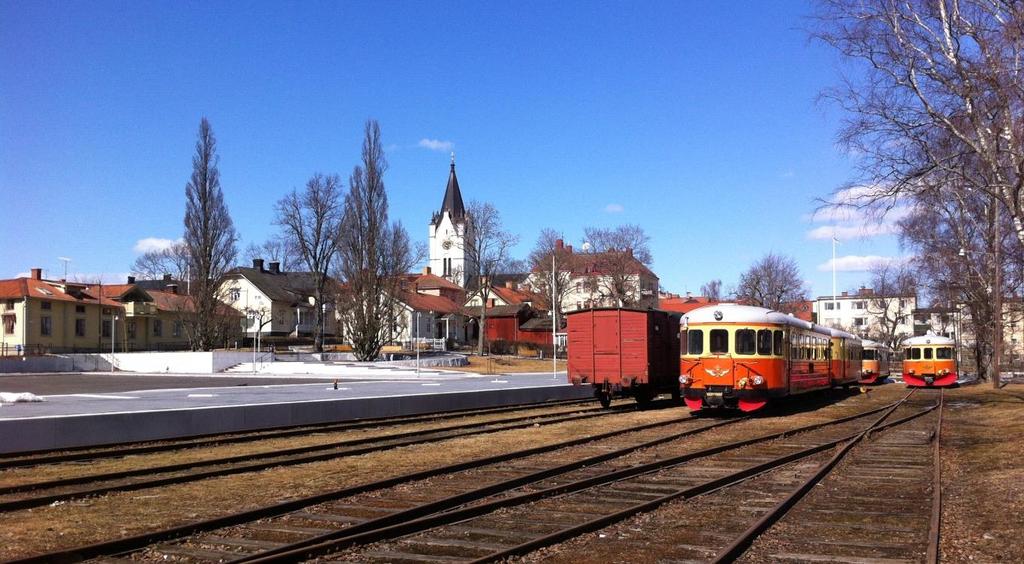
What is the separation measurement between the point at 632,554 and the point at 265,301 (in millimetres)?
81479

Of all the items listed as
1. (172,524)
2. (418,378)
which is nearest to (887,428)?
(172,524)

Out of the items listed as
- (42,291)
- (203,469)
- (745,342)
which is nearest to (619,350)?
(745,342)

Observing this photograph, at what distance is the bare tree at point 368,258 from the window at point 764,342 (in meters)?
36.5

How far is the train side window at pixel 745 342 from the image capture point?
21766 mm

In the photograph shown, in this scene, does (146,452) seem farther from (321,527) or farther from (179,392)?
(179,392)

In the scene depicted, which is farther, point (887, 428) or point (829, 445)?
point (887, 428)

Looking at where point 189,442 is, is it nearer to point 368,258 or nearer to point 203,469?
point 203,469

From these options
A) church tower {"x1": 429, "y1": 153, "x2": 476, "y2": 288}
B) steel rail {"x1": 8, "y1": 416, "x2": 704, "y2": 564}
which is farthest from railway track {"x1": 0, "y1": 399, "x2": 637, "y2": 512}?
church tower {"x1": 429, "y1": 153, "x2": 476, "y2": 288}

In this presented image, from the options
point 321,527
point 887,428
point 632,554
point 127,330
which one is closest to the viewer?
point 632,554

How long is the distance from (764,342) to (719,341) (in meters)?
1.11

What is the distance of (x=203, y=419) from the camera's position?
18188 mm

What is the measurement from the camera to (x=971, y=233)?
35.4m

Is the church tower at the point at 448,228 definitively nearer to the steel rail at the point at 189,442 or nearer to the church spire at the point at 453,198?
the church spire at the point at 453,198

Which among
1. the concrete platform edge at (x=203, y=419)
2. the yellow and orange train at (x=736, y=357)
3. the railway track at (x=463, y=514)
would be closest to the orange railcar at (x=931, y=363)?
the yellow and orange train at (x=736, y=357)
